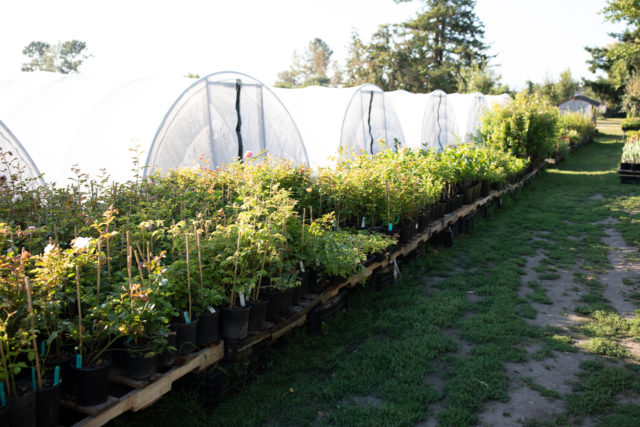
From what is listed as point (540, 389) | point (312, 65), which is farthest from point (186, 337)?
point (312, 65)

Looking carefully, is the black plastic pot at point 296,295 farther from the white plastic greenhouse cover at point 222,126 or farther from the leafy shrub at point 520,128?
the leafy shrub at point 520,128

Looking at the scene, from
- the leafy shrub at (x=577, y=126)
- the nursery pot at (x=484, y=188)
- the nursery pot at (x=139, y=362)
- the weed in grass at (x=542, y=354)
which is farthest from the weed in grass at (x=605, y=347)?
the leafy shrub at (x=577, y=126)

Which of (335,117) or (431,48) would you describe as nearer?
(335,117)

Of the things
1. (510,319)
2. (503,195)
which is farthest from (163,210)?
(503,195)

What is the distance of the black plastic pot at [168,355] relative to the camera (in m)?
2.81

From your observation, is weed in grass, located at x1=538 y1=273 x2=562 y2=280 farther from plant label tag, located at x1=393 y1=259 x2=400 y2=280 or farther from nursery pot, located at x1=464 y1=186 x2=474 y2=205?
nursery pot, located at x1=464 y1=186 x2=474 y2=205

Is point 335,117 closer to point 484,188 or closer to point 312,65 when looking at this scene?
point 484,188

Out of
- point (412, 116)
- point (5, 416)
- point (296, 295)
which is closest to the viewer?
point (5, 416)

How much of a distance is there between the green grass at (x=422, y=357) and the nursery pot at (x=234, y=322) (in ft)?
1.33

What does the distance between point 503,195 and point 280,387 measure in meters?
8.31

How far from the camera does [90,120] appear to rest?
655 cm

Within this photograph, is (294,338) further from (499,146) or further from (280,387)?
(499,146)

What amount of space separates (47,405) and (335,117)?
9.33 meters

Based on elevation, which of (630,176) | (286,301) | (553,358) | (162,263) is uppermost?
(162,263)
